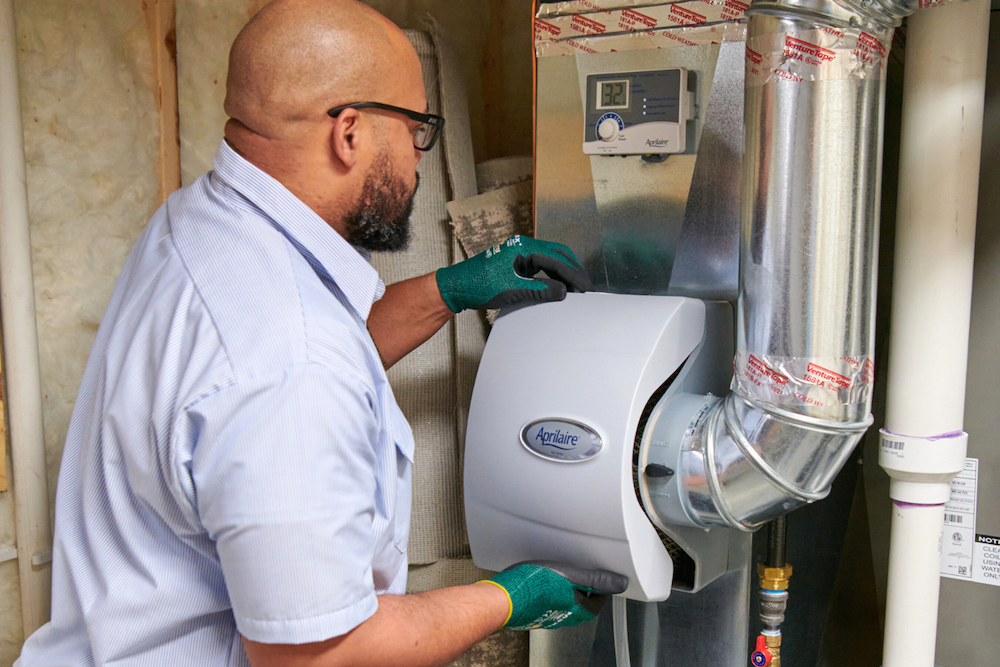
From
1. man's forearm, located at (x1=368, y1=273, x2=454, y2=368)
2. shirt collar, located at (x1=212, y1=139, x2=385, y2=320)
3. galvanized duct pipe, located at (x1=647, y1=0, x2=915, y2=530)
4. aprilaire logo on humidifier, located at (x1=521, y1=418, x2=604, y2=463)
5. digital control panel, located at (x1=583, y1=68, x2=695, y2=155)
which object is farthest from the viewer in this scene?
man's forearm, located at (x1=368, y1=273, x2=454, y2=368)

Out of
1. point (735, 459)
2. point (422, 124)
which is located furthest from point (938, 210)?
point (422, 124)

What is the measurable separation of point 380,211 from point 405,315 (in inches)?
16.4

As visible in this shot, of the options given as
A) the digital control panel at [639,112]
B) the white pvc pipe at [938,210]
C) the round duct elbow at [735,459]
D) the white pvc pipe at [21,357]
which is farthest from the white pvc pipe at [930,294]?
the white pvc pipe at [21,357]

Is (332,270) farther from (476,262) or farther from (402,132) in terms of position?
(476,262)

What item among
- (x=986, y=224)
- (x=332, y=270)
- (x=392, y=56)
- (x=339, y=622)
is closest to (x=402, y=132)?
(x=392, y=56)

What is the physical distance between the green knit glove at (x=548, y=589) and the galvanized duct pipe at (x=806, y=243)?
0.25 m

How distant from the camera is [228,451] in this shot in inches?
31.2

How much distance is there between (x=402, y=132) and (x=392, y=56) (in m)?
0.10

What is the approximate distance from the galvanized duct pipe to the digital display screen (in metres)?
0.28

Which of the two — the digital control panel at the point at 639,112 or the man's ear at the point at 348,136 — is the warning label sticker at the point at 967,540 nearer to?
the digital control panel at the point at 639,112

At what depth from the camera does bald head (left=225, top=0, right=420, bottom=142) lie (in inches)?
39.8

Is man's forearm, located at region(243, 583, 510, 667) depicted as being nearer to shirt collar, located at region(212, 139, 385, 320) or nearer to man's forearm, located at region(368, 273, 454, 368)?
shirt collar, located at region(212, 139, 385, 320)

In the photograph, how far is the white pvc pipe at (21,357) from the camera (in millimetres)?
1523

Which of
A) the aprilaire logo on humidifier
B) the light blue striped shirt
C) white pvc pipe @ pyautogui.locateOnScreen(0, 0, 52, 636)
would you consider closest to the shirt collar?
the light blue striped shirt
